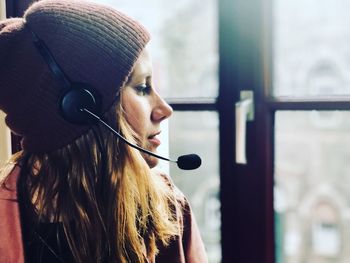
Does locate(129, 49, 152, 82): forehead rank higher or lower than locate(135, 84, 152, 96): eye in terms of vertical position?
higher

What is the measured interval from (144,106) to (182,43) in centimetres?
41

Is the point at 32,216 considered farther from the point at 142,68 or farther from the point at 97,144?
the point at 142,68

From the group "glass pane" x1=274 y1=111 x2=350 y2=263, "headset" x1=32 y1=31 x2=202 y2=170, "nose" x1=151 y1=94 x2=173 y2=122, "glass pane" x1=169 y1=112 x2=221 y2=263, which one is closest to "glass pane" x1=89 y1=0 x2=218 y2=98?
"glass pane" x1=169 y1=112 x2=221 y2=263

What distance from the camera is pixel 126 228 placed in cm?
85

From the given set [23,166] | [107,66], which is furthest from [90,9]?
[23,166]

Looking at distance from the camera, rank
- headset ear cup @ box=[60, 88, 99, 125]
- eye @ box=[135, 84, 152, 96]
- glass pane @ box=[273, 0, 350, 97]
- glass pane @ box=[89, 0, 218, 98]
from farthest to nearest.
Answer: glass pane @ box=[89, 0, 218, 98] → glass pane @ box=[273, 0, 350, 97] → eye @ box=[135, 84, 152, 96] → headset ear cup @ box=[60, 88, 99, 125]

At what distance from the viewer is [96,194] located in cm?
86

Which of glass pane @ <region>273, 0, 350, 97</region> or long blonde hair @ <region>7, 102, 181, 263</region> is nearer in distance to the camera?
long blonde hair @ <region>7, 102, 181, 263</region>

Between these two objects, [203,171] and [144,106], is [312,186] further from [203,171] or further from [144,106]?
[144,106]

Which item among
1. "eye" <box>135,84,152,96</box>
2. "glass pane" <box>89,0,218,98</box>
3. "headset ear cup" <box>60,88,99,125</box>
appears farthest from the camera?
"glass pane" <box>89,0,218,98</box>

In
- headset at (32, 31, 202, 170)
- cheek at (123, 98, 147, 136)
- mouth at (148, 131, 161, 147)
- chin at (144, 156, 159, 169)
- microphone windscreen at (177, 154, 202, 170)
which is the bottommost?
chin at (144, 156, 159, 169)

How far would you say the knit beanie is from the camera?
76 centimetres

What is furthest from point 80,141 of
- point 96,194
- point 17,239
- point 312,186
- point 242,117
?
point 312,186

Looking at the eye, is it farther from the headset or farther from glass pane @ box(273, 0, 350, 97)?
glass pane @ box(273, 0, 350, 97)
